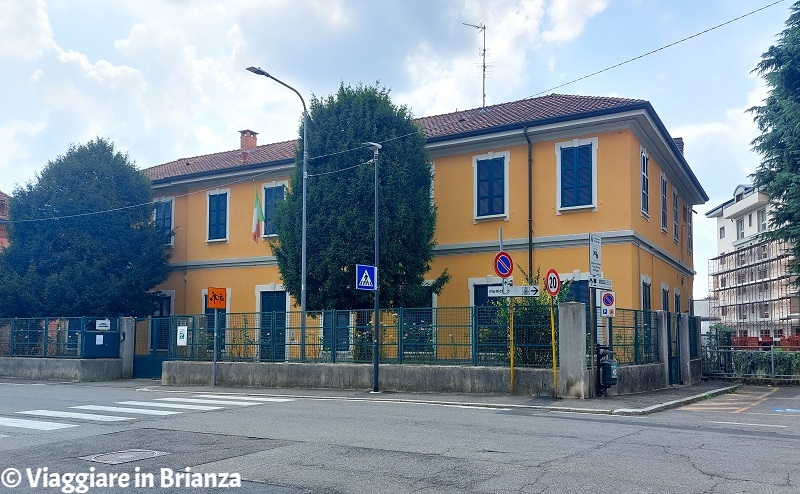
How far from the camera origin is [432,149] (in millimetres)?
26125

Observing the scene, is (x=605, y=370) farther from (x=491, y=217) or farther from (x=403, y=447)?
(x=491, y=217)

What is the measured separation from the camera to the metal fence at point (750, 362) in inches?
977

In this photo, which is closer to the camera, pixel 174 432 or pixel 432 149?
pixel 174 432

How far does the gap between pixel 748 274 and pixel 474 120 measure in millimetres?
55223

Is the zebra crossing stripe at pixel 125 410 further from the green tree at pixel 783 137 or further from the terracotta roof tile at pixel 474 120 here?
the green tree at pixel 783 137

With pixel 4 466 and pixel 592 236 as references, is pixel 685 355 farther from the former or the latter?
pixel 4 466

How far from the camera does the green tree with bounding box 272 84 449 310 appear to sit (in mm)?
23469

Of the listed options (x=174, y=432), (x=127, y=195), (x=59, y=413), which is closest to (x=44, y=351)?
(x=127, y=195)

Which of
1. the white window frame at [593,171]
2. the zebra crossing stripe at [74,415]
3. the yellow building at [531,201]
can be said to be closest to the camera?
the zebra crossing stripe at [74,415]

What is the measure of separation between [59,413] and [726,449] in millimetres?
12346

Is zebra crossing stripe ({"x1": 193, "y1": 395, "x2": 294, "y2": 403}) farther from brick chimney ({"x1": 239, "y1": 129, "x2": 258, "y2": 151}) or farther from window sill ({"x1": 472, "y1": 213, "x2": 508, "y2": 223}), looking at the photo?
brick chimney ({"x1": 239, "y1": 129, "x2": 258, "y2": 151})

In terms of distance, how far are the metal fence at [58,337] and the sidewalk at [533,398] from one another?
532cm

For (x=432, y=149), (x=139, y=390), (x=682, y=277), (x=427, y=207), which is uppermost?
(x=432, y=149)

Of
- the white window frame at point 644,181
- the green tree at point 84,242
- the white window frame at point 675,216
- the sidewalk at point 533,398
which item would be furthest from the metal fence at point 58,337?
the white window frame at point 675,216
